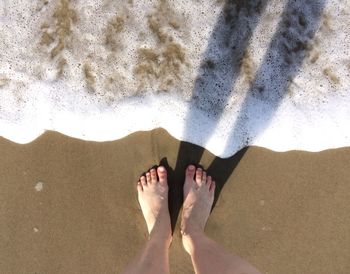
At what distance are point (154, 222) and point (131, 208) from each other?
200mm

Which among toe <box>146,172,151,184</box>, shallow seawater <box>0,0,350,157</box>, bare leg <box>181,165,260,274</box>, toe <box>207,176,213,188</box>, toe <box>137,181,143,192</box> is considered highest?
shallow seawater <box>0,0,350,157</box>

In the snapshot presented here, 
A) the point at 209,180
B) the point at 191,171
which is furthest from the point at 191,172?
the point at 209,180

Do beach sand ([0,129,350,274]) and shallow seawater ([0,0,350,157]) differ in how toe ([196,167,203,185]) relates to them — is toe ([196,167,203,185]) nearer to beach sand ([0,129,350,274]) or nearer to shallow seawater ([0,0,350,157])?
beach sand ([0,129,350,274])

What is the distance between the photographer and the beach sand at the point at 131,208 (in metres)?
2.27

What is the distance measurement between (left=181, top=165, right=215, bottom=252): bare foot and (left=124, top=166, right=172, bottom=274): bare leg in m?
0.13

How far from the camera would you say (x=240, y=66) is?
7.75ft

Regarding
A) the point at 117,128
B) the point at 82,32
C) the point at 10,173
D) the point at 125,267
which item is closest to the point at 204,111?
the point at 117,128

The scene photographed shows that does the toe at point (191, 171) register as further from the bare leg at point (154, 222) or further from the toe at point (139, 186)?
the toe at point (139, 186)

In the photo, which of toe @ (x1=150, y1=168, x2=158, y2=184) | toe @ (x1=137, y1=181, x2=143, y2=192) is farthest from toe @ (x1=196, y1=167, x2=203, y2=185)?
toe @ (x1=137, y1=181, x2=143, y2=192)

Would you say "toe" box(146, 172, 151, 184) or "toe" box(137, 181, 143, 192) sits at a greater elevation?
"toe" box(146, 172, 151, 184)

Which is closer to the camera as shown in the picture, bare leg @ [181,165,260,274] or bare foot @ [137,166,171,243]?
bare leg @ [181,165,260,274]

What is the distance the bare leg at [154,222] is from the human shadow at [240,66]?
0.32 ft

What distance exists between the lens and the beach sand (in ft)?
7.45

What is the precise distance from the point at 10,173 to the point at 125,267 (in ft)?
3.27
